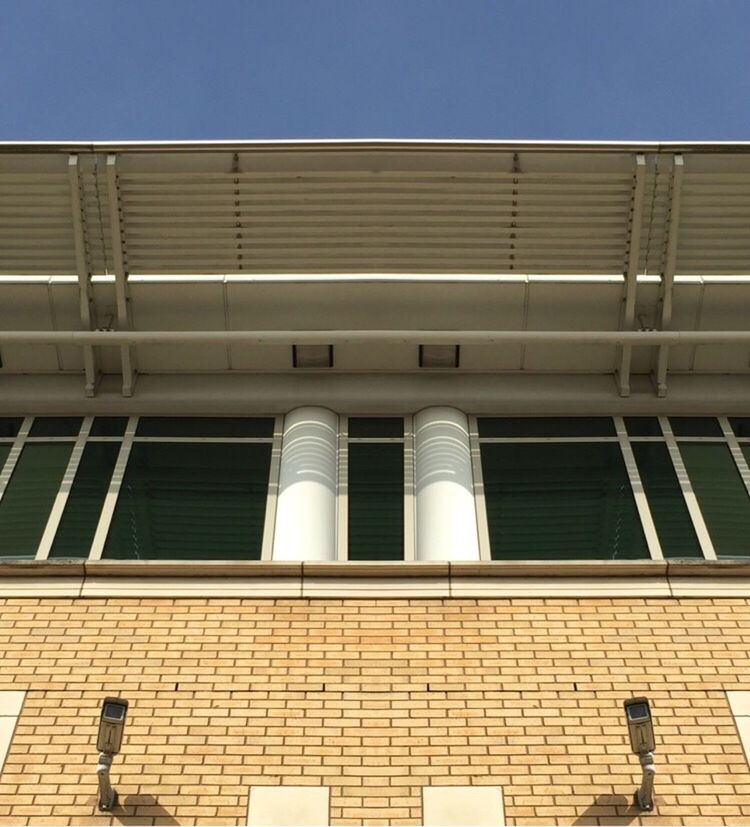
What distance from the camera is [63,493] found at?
13148mm

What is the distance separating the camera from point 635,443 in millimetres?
14102

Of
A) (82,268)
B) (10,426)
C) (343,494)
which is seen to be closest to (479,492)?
(343,494)

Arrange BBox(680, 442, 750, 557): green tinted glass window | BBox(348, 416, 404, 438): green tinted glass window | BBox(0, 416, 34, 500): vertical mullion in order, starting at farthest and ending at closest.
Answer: BBox(348, 416, 404, 438): green tinted glass window, BBox(0, 416, 34, 500): vertical mullion, BBox(680, 442, 750, 557): green tinted glass window

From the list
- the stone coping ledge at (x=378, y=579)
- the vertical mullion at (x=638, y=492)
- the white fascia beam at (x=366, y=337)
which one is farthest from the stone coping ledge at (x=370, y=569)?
the white fascia beam at (x=366, y=337)

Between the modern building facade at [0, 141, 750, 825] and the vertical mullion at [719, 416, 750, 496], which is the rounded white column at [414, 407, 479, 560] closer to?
the modern building facade at [0, 141, 750, 825]

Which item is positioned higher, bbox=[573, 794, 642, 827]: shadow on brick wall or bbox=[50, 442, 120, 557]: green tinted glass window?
bbox=[50, 442, 120, 557]: green tinted glass window

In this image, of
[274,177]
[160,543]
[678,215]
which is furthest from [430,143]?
[160,543]

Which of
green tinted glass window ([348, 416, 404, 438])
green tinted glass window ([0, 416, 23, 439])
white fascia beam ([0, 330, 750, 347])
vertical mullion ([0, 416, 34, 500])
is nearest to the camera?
vertical mullion ([0, 416, 34, 500])

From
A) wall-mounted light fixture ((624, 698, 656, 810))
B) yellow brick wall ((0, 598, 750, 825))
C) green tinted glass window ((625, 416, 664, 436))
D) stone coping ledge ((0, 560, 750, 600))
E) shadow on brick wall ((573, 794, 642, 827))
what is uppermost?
green tinted glass window ((625, 416, 664, 436))

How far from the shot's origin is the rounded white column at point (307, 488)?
1242 centimetres

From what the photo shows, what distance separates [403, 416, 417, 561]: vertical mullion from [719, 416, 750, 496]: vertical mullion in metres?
3.50

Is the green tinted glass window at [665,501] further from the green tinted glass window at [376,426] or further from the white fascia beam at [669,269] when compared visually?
the green tinted glass window at [376,426]

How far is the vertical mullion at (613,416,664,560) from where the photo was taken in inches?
493

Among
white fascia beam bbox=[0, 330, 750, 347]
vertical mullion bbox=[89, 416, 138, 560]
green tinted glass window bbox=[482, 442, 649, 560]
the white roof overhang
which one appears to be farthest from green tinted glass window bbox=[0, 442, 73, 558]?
green tinted glass window bbox=[482, 442, 649, 560]
